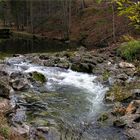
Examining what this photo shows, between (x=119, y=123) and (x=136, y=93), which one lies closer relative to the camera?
(x=119, y=123)

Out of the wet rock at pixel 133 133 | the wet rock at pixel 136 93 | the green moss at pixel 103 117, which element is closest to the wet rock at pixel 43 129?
the green moss at pixel 103 117

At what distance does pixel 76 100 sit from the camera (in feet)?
53.4

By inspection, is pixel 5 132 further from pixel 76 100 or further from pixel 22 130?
pixel 76 100

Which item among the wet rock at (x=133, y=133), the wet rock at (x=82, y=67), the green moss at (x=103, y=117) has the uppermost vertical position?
the wet rock at (x=133, y=133)

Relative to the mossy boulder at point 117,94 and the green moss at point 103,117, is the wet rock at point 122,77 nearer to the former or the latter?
the mossy boulder at point 117,94

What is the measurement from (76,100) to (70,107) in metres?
1.30

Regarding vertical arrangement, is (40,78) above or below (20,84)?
below

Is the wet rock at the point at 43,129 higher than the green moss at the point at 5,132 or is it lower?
lower

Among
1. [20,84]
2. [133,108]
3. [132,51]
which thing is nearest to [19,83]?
[20,84]

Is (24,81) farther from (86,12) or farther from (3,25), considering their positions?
(3,25)

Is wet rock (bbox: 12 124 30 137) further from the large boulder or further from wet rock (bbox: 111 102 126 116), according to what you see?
the large boulder

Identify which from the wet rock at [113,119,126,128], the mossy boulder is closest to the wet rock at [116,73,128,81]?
the mossy boulder

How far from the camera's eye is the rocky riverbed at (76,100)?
468 inches

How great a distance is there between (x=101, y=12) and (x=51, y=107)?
133ft
